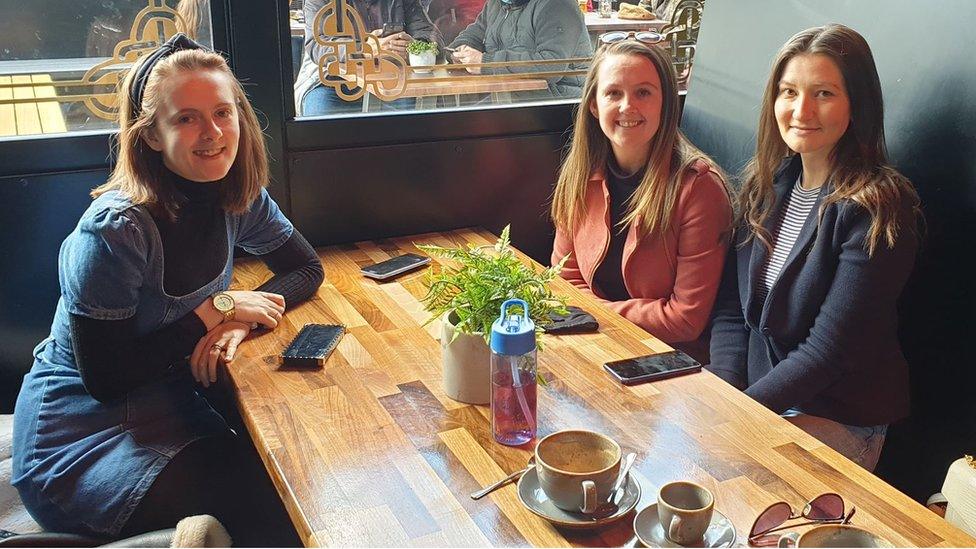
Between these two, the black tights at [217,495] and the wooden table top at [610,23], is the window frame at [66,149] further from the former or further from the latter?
the wooden table top at [610,23]

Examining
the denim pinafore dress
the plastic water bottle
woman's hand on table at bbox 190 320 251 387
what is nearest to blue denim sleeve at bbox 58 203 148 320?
the denim pinafore dress

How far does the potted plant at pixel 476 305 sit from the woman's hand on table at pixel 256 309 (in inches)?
20.1

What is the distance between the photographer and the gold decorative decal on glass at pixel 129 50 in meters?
2.48

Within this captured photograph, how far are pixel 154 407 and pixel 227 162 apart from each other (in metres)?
0.54

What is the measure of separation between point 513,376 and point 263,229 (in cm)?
99

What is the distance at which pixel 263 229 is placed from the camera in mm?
2309

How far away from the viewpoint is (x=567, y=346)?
2.00 meters

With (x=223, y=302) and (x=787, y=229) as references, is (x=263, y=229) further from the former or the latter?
(x=787, y=229)

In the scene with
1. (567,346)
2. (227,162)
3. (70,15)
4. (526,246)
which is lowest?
(526,246)

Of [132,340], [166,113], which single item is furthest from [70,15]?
[132,340]

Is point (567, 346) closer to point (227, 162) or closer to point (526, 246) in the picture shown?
point (227, 162)

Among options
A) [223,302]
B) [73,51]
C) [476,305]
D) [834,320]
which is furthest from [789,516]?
[73,51]

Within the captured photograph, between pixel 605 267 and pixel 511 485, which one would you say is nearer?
pixel 511 485

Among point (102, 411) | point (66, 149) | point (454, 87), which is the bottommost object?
point (102, 411)
